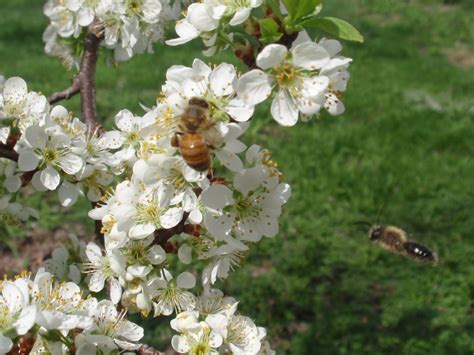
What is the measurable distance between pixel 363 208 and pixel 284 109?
11.6 ft

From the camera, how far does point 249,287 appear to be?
4.27 m

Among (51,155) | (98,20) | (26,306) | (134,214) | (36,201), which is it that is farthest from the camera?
(36,201)

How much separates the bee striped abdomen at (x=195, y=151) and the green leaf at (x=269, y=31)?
324 millimetres

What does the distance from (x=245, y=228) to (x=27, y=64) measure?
6835mm

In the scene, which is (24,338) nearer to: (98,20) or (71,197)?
(71,197)

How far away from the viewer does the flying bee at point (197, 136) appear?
1.59m

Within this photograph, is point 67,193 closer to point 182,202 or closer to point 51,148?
point 51,148

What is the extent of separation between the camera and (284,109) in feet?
5.59

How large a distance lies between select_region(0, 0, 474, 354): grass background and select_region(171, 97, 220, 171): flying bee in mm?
2419

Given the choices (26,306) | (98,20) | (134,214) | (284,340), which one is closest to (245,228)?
(134,214)

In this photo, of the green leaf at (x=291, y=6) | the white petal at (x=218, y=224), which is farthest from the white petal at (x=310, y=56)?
the white petal at (x=218, y=224)

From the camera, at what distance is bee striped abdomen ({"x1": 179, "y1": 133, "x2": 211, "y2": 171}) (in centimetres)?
158

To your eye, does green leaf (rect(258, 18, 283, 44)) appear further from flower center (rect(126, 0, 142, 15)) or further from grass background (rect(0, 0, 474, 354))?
grass background (rect(0, 0, 474, 354))

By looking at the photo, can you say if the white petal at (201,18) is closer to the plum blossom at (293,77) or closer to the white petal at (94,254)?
the plum blossom at (293,77)
